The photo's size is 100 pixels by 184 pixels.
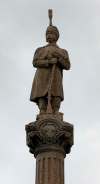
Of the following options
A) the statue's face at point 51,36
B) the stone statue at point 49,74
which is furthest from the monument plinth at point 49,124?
the statue's face at point 51,36

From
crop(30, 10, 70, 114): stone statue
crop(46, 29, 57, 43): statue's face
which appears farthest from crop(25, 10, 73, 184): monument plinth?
crop(46, 29, 57, 43): statue's face

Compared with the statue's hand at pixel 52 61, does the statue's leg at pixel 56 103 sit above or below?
below

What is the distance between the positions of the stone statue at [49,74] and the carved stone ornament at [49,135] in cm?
82

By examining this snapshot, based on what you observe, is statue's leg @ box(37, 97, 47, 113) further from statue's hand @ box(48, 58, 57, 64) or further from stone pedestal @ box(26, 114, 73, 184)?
statue's hand @ box(48, 58, 57, 64)

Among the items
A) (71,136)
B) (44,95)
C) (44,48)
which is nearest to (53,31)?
(44,48)

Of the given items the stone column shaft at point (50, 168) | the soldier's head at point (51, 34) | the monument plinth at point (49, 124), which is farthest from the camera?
the soldier's head at point (51, 34)

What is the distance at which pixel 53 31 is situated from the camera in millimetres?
25391

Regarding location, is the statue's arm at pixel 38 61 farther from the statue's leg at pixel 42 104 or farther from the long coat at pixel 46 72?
the statue's leg at pixel 42 104

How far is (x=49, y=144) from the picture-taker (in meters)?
22.1

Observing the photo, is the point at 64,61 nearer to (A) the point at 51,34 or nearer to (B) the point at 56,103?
(A) the point at 51,34

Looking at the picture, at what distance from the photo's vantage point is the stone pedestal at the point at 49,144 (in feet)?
71.1

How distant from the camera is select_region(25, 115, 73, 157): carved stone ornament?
22125mm

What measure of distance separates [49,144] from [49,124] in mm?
731

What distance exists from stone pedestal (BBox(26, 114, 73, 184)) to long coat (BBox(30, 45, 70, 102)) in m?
1.41
